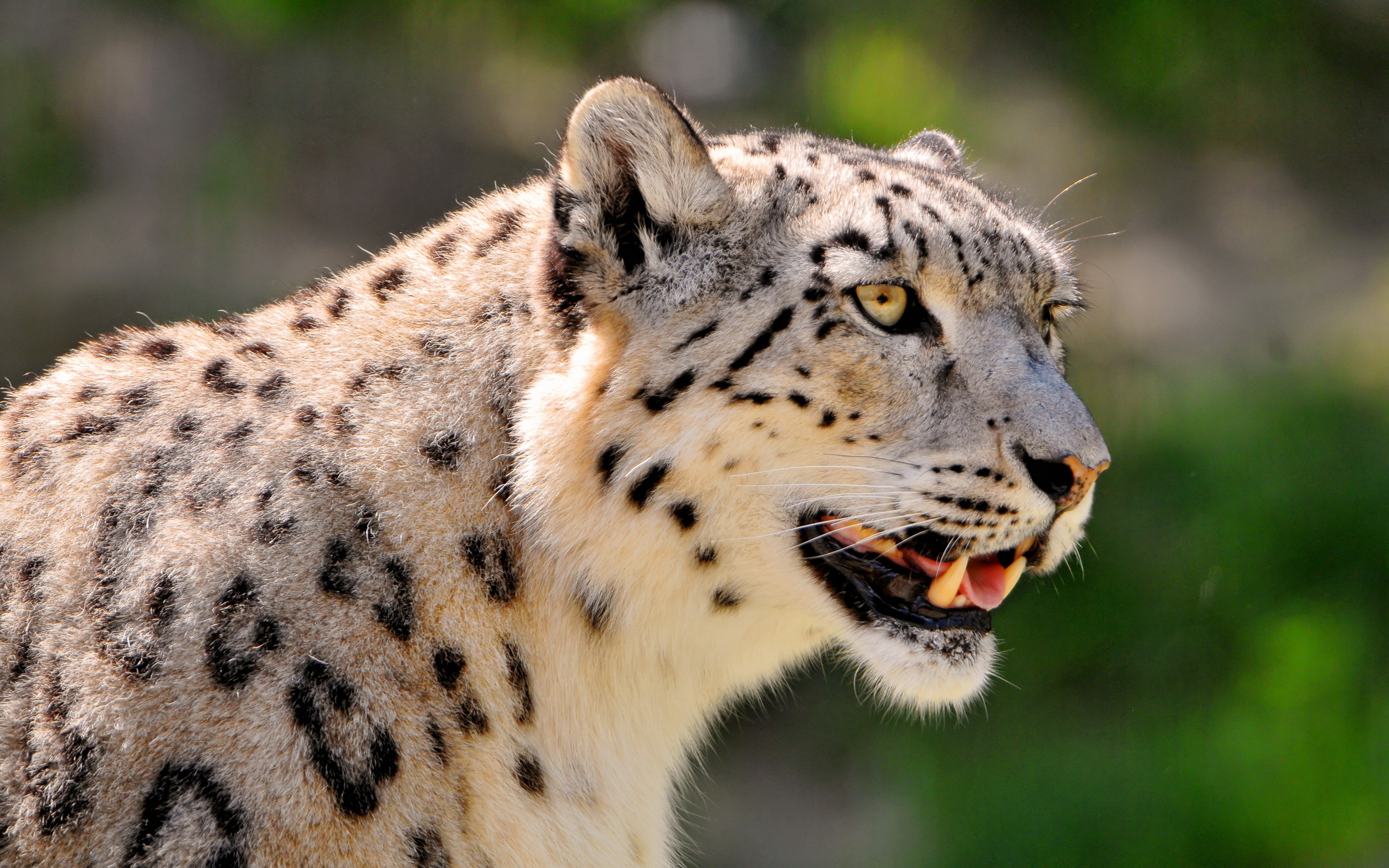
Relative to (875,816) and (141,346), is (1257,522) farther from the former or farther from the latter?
(141,346)

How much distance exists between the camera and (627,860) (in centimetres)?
380

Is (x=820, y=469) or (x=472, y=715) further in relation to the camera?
(x=820, y=469)

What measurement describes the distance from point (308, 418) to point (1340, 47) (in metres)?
10.8

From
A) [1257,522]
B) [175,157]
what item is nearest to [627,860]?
[1257,522]

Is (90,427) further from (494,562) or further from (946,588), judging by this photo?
(946,588)

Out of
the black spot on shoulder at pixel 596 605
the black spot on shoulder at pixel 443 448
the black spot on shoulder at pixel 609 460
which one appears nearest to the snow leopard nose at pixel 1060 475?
the black spot on shoulder at pixel 609 460

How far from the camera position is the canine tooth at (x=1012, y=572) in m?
3.71

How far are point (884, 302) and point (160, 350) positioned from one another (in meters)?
1.96

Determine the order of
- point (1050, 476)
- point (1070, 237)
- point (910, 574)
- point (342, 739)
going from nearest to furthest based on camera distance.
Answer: point (342, 739), point (1050, 476), point (910, 574), point (1070, 237)

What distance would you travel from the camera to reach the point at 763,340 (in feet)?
11.4

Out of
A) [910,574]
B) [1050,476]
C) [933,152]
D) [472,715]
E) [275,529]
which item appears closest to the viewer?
[275,529]

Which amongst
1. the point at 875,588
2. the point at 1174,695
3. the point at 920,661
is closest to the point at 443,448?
the point at 875,588

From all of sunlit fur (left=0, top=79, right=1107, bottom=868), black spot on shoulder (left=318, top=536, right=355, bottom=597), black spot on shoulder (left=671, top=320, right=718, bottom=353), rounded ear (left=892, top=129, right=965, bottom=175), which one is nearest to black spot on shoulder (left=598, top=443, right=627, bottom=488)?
sunlit fur (left=0, top=79, right=1107, bottom=868)

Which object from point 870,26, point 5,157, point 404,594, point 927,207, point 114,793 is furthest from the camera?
point 870,26
